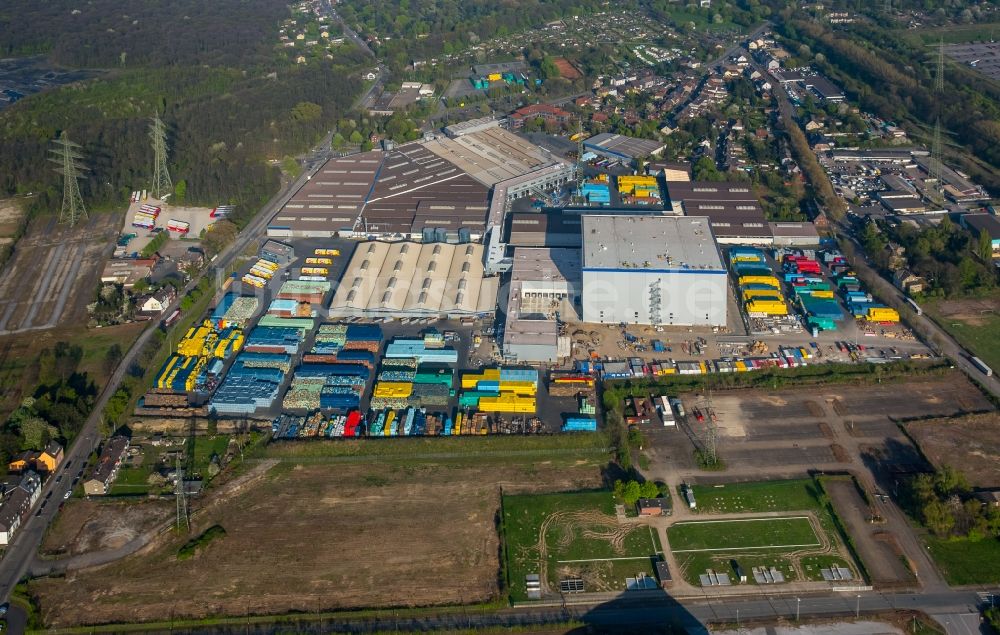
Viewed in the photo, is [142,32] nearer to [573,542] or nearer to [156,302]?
[156,302]

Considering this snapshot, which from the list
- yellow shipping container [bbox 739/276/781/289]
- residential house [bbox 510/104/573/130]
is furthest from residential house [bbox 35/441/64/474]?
residential house [bbox 510/104/573/130]

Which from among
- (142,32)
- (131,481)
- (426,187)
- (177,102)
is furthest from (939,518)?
(142,32)

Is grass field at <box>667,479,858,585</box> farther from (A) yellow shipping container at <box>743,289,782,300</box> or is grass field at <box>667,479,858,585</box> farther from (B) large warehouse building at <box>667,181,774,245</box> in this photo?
(B) large warehouse building at <box>667,181,774,245</box>

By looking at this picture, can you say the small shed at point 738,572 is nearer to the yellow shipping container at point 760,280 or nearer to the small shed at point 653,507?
the small shed at point 653,507

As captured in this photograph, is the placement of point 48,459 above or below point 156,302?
above

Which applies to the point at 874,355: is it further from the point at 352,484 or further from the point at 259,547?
the point at 259,547

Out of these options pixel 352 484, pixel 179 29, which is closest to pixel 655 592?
pixel 352 484
